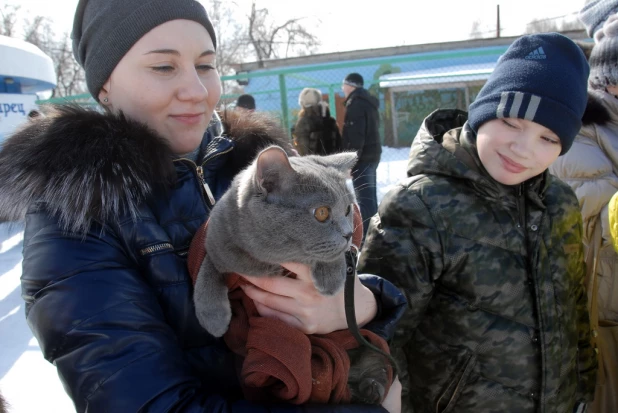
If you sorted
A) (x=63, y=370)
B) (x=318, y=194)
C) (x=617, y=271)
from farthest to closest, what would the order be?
(x=617, y=271) < (x=318, y=194) < (x=63, y=370)

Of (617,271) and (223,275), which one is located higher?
(223,275)

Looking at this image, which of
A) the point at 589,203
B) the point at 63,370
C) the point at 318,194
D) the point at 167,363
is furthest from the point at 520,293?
the point at 63,370

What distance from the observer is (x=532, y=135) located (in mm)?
1696

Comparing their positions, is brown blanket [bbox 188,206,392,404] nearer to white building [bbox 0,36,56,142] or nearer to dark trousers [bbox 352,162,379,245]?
dark trousers [bbox 352,162,379,245]

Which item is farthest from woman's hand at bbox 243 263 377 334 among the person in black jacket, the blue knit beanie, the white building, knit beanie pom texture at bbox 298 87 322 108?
the white building

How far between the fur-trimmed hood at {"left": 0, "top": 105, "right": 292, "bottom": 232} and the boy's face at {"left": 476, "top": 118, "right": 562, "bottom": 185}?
1.23m

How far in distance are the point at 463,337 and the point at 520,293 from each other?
0.28 m

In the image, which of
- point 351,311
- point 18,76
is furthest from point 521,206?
point 18,76

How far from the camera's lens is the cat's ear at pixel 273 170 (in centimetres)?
128

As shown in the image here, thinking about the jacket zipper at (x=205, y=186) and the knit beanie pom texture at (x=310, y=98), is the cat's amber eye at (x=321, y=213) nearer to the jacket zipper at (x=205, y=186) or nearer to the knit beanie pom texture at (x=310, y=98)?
the jacket zipper at (x=205, y=186)

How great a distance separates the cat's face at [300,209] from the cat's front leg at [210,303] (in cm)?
23

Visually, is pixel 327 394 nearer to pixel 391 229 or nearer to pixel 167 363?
pixel 167 363

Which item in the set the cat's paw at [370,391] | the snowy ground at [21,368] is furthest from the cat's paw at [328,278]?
the snowy ground at [21,368]

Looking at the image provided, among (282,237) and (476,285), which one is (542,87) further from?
(282,237)
